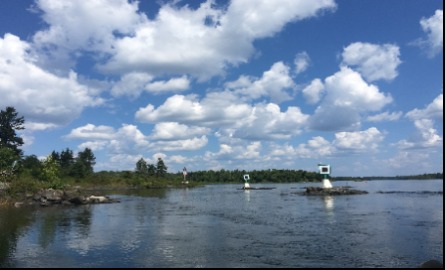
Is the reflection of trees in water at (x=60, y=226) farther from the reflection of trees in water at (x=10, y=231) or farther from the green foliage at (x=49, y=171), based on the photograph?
the green foliage at (x=49, y=171)

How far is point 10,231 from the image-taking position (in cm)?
4806

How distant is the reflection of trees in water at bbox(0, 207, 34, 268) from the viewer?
3366 cm

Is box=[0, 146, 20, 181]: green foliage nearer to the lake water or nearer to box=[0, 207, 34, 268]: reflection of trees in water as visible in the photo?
box=[0, 207, 34, 268]: reflection of trees in water

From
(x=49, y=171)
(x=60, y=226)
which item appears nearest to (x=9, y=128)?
(x=49, y=171)

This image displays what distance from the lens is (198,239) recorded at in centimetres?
4253

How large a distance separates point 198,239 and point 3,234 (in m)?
22.4

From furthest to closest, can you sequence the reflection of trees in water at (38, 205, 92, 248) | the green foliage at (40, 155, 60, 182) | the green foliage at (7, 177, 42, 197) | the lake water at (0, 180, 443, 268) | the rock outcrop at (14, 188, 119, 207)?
the green foliage at (40, 155, 60, 182) < the green foliage at (7, 177, 42, 197) < the rock outcrop at (14, 188, 119, 207) < the reflection of trees in water at (38, 205, 92, 248) < the lake water at (0, 180, 443, 268)

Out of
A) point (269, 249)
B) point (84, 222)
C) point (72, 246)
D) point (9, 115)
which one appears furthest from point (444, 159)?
point (9, 115)

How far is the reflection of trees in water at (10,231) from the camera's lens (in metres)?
33.7

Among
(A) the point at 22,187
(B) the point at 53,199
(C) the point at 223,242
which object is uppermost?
(A) the point at 22,187

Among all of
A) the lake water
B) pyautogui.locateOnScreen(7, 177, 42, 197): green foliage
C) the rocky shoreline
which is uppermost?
pyautogui.locateOnScreen(7, 177, 42, 197): green foliage

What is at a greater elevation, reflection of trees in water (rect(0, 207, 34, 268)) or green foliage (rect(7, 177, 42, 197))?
green foliage (rect(7, 177, 42, 197))

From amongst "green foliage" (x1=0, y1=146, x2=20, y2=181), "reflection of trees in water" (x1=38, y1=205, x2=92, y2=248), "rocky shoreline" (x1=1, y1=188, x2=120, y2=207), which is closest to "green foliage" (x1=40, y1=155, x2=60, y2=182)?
"green foliage" (x1=0, y1=146, x2=20, y2=181)

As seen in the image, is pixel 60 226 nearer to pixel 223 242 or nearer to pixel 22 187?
pixel 223 242
